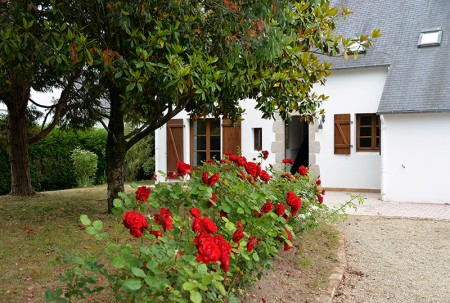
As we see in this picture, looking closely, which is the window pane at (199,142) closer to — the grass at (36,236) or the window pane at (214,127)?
the window pane at (214,127)

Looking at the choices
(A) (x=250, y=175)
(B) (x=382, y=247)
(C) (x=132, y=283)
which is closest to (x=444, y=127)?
(B) (x=382, y=247)

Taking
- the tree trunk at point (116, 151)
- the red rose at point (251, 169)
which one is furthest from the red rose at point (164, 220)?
the tree trunk at point (116, 151)

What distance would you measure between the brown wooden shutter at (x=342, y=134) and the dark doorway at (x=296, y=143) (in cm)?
231

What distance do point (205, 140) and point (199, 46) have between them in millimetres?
9425

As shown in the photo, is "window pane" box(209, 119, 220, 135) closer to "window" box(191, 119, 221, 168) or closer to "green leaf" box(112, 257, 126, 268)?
"window" box(191, 119, 221, 168)

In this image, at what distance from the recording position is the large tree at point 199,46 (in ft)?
17.1

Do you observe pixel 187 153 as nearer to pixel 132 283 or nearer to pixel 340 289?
pixel 340 289

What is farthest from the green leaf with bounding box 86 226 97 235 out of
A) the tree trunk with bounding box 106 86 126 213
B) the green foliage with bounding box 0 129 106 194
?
the green foliage with bounding box 0 129 106 194

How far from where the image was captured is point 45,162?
47.0 ft

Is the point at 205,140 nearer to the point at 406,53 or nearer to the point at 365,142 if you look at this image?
the point at 365,142

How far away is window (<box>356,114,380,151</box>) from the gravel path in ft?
15.3

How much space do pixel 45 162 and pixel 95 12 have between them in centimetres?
936

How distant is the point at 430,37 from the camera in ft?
43.2

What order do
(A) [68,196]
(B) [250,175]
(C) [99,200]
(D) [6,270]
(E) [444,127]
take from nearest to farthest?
(B) [250,175], (D) [6,270], (C) [99,200], (A) [68,196], (E) [444,127]
